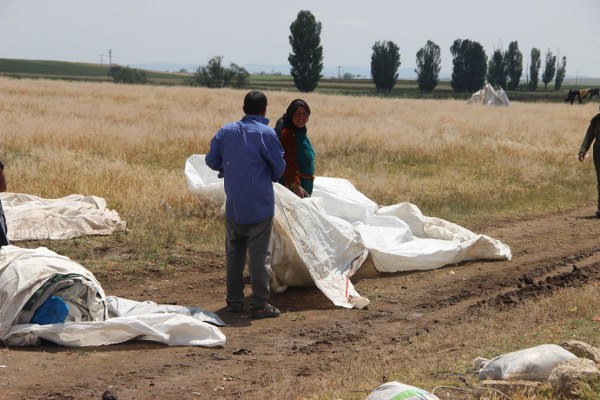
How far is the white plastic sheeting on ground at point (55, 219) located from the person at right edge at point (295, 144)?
97.0 inches

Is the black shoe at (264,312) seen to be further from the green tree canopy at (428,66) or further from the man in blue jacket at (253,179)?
the green tree canopy at (428,66)

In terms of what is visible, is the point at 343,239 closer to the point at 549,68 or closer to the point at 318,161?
the point at 318,161

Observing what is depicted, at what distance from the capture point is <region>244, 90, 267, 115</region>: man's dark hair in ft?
21.8

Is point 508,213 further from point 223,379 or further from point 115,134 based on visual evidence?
point 115,134

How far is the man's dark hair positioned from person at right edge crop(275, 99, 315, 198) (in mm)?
930

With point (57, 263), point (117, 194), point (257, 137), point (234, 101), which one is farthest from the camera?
point (234, 101)

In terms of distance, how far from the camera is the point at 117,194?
11.3 m

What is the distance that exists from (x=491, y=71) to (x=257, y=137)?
95352mm

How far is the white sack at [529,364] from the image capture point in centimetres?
461

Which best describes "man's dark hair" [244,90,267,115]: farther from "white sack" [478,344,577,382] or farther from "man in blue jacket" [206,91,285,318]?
"white sack" [478,344,577,382]

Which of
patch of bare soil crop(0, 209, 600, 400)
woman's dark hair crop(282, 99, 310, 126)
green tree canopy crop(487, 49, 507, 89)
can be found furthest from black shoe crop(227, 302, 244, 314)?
green tree canopy crop(487, 49, 507, 89)

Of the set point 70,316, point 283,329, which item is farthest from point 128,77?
point 70,316

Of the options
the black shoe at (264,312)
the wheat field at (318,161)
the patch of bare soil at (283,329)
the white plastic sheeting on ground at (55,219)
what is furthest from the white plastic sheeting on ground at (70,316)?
the wheat field at (318,161)

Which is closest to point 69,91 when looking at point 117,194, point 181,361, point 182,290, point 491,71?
point 117,194
